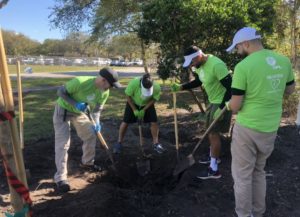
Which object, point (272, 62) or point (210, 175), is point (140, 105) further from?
point (272, 62)

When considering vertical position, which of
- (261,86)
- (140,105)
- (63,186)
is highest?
(261,86)

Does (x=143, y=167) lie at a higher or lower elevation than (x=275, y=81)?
lower

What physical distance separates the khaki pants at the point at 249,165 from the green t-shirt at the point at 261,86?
0.10 meters

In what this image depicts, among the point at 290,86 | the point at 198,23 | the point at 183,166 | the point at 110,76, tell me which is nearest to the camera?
the point at 290,86

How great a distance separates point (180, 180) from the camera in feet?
18.0

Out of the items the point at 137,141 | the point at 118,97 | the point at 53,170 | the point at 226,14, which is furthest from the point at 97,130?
the point at 118,97

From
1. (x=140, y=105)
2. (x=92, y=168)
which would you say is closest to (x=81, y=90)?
(x=92, y=168)

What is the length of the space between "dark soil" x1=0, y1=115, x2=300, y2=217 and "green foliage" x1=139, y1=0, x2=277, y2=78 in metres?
1.86

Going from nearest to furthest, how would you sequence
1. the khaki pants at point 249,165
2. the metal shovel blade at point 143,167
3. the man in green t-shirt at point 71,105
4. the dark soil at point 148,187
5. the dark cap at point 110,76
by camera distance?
the khaki pants at point 249,165 < the dark soil at point 148,187 < the dark cap at point 110,76 < the man in green t-shirt at point 71,105 < the metal shovel blade at point 143,167

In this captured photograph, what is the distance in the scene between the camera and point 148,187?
5324mm

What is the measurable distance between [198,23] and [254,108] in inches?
148

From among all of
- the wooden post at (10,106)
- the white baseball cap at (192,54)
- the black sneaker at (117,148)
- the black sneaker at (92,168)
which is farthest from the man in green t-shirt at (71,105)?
the wooden post at (10,106)

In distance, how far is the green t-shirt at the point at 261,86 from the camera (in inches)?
149

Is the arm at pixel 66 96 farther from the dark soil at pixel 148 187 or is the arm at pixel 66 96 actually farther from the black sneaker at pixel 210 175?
the black sneaker at pixel 210 175
